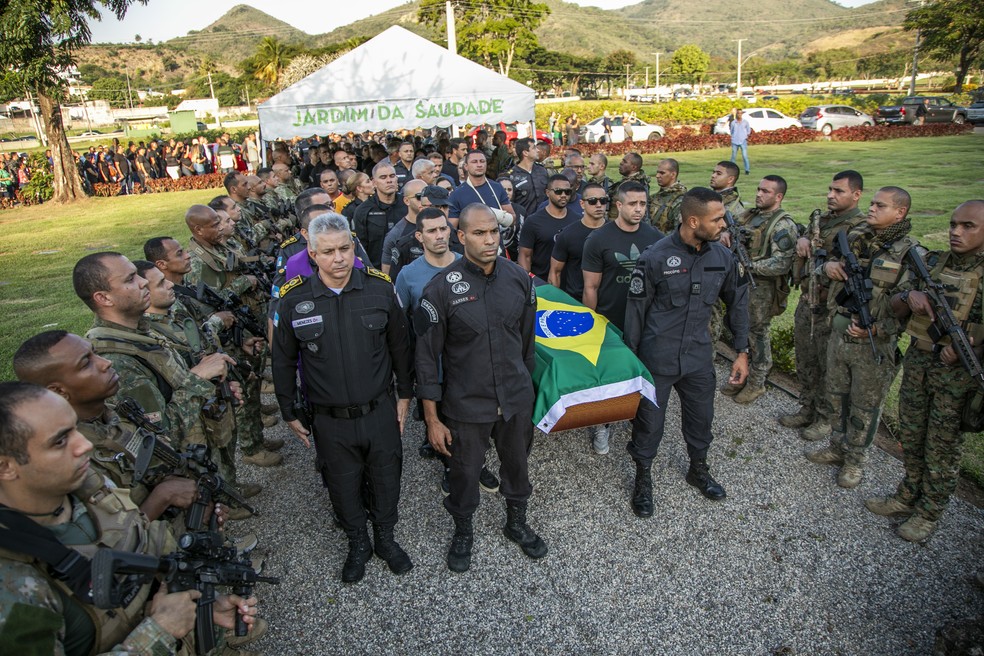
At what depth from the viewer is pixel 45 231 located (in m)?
16.2

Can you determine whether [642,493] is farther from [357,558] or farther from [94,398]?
[94,398]

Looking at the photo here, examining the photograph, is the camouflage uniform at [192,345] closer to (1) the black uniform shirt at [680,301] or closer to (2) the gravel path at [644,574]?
(2) the gravel path at [644,574]

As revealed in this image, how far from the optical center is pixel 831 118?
29.1 meters

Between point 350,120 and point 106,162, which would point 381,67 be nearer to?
point 350,120

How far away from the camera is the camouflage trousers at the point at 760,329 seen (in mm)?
5406

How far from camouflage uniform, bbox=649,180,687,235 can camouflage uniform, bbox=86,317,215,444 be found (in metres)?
5.80

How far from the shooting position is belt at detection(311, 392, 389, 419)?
329 cm

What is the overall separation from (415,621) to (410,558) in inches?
20.5

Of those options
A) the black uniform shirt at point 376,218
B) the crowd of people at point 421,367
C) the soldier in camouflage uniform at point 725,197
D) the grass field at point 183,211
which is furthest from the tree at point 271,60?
the crowd of people at point 421,367

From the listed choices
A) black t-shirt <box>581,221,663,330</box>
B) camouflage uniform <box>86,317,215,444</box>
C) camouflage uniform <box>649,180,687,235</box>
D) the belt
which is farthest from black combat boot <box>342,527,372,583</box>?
camouflage uniform <box>649,180,687,235</box>

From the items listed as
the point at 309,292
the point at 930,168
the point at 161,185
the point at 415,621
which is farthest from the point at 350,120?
the point at 930,168

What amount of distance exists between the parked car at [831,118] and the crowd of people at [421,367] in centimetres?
2926

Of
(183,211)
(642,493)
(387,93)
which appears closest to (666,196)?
(642,493)

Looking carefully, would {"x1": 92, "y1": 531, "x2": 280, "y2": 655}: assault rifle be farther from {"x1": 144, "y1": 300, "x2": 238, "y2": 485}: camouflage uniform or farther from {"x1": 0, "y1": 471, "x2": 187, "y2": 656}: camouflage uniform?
{"x1": 144, "y1": 300, "x2": 238, "y2": 485}: camouflage uniform
